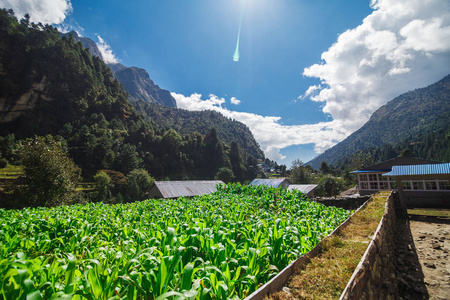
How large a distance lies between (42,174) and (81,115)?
7051 centimetres

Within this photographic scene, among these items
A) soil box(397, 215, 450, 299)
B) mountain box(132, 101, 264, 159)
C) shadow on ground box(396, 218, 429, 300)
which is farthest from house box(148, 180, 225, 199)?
mountain box(132, 101, 264, 159)

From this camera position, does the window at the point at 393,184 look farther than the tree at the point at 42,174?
Yes

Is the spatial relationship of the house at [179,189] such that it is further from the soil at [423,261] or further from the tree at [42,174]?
the soil at [423,261]

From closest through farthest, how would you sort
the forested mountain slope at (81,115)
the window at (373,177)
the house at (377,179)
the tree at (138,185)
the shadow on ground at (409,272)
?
the shadow on ground at (409,272) → the house at (377,179) → the window at (373,177) → the tree at (138,185) → the forested mountain slope at (81,115)

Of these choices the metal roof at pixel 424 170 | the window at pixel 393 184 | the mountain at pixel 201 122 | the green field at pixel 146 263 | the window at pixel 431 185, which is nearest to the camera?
the green field at pixel 146 263

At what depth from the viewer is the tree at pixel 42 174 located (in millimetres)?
19359

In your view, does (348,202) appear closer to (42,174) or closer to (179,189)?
(179,189)

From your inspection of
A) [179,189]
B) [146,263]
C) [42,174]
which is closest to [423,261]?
[146,263]

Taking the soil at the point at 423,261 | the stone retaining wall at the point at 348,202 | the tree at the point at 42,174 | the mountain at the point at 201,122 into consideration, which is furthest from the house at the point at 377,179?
the mountain at the point at 201,122

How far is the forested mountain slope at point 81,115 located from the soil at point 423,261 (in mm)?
71471

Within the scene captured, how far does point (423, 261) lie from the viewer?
20.1ft

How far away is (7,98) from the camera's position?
6316 centimetres

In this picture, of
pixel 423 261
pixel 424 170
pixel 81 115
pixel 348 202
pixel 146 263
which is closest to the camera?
pixel 146 263

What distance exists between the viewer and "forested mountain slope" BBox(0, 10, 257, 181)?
2516 inches
